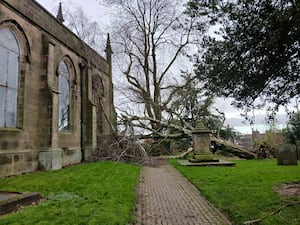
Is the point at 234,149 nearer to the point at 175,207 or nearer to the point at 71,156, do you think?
the point at 71,156

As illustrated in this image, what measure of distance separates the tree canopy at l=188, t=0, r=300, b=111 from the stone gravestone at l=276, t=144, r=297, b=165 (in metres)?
9.77

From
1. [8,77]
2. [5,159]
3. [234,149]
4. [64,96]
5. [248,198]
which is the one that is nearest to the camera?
[248,198]

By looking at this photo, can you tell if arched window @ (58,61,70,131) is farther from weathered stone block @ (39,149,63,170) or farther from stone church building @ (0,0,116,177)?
weathered stone block @ (39,149,63,170)

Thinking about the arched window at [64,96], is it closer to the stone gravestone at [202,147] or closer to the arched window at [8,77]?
the arched window at [8,77]

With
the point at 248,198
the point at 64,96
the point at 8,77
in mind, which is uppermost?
the point at 64,96

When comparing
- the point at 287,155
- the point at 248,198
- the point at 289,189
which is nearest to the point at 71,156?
the point at 248,198

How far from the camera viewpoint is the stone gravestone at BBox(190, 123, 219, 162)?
15.9 metres

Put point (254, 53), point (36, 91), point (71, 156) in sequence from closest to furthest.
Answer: point (254, 53), point (36, 91), point (71, 156)

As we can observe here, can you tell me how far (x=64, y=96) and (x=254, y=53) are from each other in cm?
1289

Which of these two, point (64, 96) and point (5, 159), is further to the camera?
point (64, 96)

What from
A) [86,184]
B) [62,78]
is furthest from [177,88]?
[86,184]

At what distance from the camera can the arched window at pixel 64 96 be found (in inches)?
613

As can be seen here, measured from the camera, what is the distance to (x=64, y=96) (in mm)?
16141

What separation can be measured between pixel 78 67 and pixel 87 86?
147 cm
